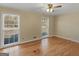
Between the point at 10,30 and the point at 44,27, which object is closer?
the point at 10,30

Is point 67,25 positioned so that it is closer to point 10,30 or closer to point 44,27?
point 44,27

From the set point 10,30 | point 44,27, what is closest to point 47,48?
point 44,27

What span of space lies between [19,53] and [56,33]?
0.58 m

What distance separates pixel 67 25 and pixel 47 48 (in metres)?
0.43

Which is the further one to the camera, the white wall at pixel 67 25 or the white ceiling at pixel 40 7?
the white wall at pixel 67 25

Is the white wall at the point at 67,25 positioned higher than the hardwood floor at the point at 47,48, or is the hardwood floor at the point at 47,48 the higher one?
the white wall at the point at 67,25

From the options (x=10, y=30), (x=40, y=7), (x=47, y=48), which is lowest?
(x=47, y=48)

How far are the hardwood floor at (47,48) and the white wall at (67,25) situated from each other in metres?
0.09

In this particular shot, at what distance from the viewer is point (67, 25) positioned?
1.72 metres

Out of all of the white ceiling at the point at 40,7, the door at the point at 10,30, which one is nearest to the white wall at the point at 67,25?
the white ceiling at the point at 40,7

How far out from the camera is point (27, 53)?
5.28 ft

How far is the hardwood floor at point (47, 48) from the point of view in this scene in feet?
5.25

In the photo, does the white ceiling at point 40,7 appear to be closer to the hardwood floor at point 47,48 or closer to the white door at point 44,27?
the white door at point 44,27

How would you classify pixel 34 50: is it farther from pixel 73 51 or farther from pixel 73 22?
pixel 73 22
